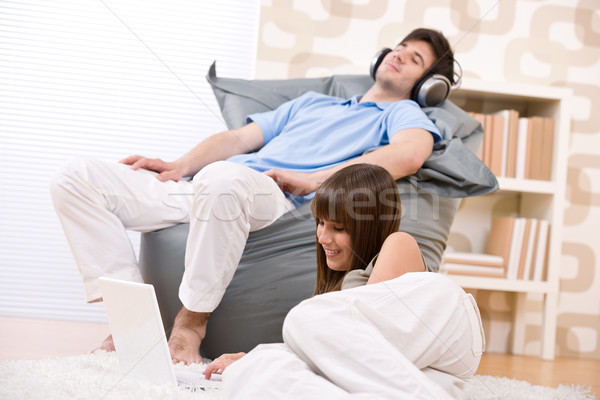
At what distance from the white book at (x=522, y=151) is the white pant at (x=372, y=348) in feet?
4.82

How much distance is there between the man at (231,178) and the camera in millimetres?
1279

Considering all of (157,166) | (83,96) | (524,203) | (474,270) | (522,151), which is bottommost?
(474,270)

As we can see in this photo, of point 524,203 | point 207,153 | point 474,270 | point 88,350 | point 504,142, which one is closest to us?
point 88,350

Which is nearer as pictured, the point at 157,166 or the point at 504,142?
the point at 157,166

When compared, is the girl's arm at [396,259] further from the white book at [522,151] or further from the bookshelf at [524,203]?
the white book at [522,151]

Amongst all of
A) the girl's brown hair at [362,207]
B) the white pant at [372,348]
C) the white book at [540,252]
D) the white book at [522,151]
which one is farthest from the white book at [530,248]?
the white pant at [372,348]

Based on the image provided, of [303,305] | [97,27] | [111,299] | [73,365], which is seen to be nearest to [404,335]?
[303,305]

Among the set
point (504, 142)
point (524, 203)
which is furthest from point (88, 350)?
point (524, 203)

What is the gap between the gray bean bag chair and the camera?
1.38 m

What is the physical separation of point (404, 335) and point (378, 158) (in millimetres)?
652

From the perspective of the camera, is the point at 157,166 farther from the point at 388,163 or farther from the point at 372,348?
the point at 372,348

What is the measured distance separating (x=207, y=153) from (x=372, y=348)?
1042mm

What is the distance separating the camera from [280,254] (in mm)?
1401

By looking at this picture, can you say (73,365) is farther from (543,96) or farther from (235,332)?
(543,96)
